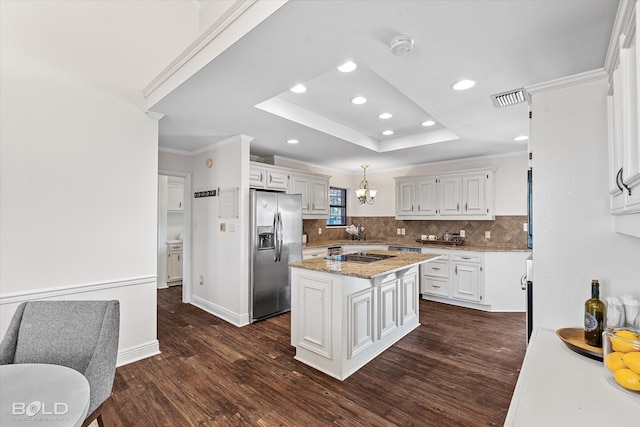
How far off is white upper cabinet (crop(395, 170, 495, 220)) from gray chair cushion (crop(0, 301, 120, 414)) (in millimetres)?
4844

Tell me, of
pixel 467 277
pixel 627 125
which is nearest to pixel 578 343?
pixel 627 125

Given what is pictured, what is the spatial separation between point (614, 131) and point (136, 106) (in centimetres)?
359

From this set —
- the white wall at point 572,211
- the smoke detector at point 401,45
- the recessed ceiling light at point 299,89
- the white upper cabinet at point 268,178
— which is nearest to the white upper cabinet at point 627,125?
the white wall at point 572,211

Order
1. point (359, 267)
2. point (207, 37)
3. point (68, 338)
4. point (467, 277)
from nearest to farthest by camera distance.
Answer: point (68, 338), point (207, 37), point (359, 267), point (467, 277)

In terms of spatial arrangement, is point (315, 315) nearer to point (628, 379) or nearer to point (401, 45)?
point (628, 379)

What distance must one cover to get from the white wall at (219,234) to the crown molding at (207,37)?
135cm

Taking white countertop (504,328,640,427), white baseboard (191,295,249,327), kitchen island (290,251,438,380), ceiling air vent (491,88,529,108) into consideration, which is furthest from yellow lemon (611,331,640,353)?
white baseboard (191,295,249,327)

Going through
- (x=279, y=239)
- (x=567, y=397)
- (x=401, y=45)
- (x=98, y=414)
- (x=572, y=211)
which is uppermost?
(x=401, y=45)

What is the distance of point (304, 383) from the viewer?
98.0 inches

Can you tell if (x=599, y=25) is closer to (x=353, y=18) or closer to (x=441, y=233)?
(x=353, y=18)

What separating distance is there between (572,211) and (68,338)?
3.00m

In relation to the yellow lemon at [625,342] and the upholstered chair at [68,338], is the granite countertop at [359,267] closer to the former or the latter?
the yellow lemon at [625,342]

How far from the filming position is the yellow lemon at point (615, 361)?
118 cm

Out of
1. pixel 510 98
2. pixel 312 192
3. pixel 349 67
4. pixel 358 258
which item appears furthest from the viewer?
pixel 312 192
